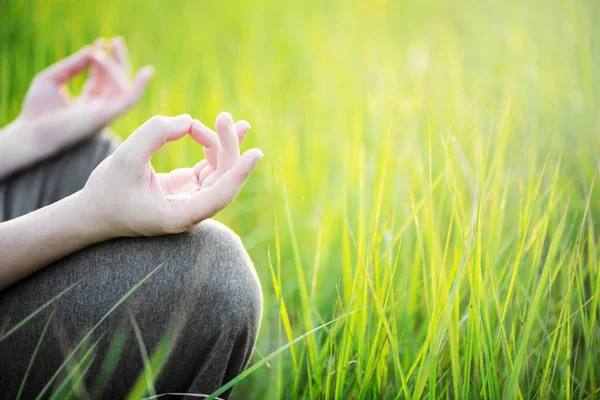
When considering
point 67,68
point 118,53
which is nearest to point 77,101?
point 67,68

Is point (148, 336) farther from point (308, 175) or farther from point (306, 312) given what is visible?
point (308, 175)

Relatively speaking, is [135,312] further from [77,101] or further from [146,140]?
[77,101]

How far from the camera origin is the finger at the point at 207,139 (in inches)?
22.6

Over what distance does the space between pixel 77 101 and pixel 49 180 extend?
272mm

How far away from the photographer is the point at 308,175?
145cm

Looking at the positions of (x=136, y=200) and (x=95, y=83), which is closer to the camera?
(x=136, y=200)

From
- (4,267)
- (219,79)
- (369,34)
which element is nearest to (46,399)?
(4,267)

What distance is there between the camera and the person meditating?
0.53 m

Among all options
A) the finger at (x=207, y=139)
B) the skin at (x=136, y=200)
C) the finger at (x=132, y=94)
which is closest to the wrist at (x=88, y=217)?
the skin at (x=136, y=200)

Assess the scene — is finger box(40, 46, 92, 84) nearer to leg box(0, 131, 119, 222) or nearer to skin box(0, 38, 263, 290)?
leg box(0, 131, 119, 222)

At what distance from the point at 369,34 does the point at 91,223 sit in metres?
2.03

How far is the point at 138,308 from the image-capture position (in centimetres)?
56

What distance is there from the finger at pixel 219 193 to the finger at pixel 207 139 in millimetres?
69

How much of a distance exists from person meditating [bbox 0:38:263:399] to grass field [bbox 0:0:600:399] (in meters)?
0.11
